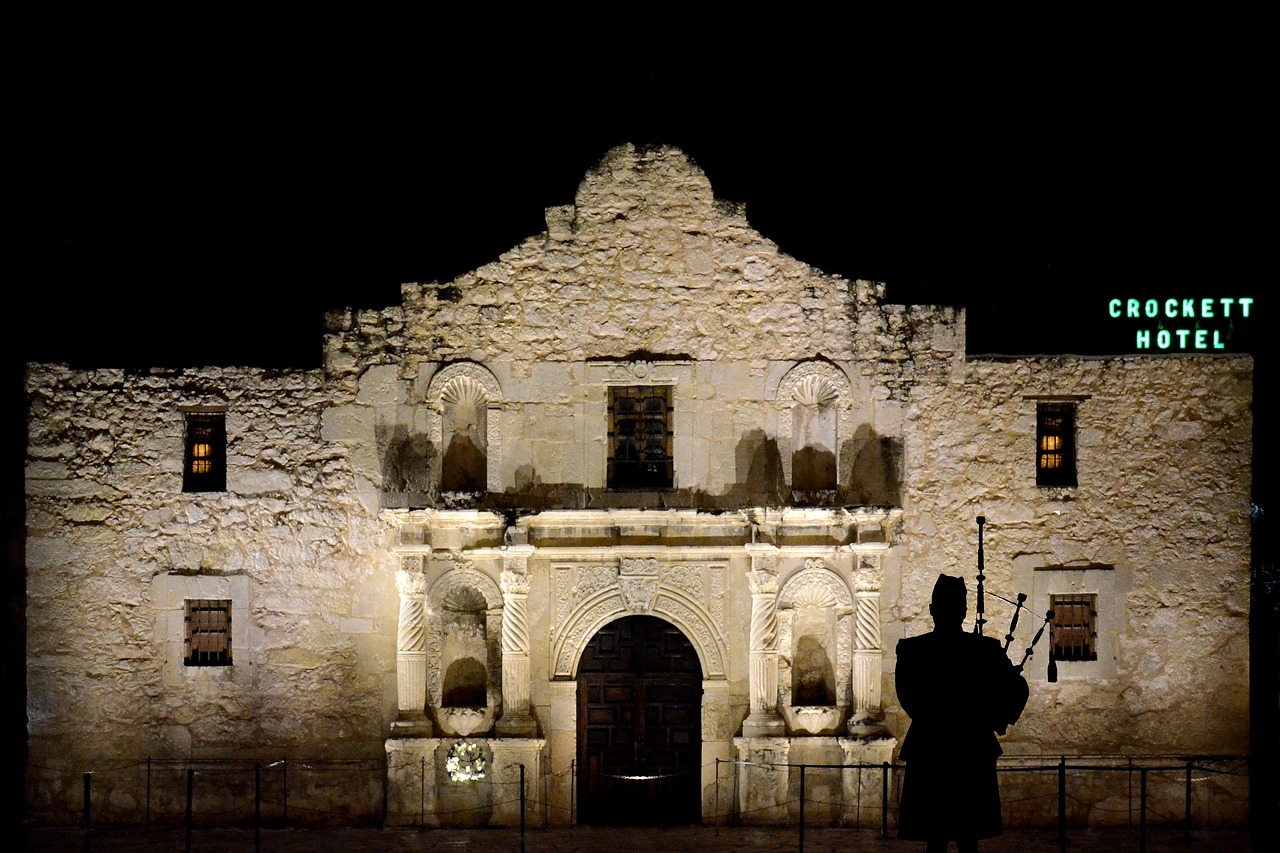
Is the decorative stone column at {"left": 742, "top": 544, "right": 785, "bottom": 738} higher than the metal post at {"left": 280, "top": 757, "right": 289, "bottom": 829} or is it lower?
higher

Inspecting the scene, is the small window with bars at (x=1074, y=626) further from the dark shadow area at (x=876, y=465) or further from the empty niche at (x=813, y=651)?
the empty niche at (x=813, y=651)

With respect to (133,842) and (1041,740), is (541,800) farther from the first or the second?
(1041,740)

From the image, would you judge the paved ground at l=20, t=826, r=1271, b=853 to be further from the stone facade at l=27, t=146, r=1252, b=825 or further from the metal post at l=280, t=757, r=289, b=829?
the stone facade at l=27, t=146, r=1252, b=825

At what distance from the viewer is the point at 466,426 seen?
19.0m

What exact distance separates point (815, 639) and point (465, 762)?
4683mm

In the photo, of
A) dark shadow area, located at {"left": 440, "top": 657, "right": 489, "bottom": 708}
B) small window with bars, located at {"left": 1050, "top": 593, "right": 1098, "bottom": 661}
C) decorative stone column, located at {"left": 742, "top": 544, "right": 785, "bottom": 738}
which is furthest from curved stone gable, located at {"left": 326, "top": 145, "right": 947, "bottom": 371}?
dark shadow area, located at {"left": 440, "top": 657, "right": 489, "bottom": 708}

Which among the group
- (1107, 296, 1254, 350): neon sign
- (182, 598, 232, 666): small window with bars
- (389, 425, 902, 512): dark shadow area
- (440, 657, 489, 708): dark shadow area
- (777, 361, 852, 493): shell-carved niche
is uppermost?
(1107, 296, 1254, 350): neon sign

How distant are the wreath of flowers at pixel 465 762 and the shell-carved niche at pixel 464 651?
27 cm

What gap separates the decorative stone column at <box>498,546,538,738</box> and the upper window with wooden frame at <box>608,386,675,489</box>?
5.73ft

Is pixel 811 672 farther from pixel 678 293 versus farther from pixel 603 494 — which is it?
pixel 678 293

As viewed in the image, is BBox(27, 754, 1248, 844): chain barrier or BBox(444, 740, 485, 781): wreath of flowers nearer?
BBox(444, 740, 485, 781): wreath of flowers

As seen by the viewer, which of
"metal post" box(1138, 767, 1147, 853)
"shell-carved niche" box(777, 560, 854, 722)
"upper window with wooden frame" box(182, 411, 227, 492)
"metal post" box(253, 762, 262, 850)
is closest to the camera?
"metal post" box(1138, 767, 1147, 853)

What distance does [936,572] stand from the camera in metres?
18.6

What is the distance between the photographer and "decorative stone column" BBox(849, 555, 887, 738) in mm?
18016
